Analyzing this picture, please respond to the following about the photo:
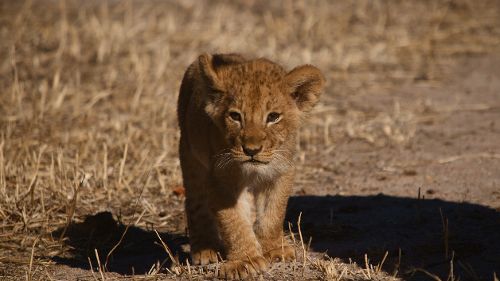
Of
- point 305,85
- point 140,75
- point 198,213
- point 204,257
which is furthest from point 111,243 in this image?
point 140,75

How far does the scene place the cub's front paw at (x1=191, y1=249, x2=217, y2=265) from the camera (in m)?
6.16

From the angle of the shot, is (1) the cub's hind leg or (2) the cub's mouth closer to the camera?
(2) the cub's mouth

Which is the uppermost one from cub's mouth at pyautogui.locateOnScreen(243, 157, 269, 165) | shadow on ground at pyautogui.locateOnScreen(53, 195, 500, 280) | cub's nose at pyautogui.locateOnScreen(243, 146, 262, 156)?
cub's nose at pyautogui.locateOnScreen(243, 146, 262, 156)

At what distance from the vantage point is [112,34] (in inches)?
484

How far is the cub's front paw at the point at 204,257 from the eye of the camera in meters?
6.16

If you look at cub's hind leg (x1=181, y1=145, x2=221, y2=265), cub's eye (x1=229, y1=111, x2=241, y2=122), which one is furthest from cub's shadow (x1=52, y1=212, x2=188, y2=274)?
A: cub's eye (x1=229, y1=111, x2=241, y2=122)

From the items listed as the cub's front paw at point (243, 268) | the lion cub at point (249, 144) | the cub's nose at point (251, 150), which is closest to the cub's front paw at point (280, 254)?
the lion cub at point (249, 144)

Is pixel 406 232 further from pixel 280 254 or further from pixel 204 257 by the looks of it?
pixel 204 257

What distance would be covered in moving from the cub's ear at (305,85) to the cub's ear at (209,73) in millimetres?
450

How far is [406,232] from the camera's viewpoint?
20.9ft

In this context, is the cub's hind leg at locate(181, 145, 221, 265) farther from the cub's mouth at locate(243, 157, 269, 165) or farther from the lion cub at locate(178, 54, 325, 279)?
the cub's mouth at locate(243, 157, 269, 165)

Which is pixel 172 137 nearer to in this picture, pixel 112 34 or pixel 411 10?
pixel 112 34

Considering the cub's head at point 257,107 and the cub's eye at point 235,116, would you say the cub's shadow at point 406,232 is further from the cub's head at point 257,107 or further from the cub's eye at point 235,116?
the cub's eye at point 235,116

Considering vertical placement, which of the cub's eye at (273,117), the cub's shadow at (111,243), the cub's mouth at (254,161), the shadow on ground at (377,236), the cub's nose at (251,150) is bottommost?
the cub's shadow at (111,243)
